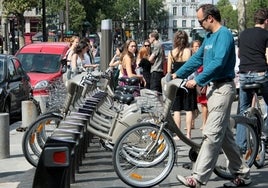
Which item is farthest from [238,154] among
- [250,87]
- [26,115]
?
[26,115]

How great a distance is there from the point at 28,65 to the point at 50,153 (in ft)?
44.6

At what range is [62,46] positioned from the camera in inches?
723

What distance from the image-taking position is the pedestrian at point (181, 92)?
10.5 metres

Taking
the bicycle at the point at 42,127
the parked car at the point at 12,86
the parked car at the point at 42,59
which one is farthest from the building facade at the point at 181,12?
the bicycle at the point at 42,127

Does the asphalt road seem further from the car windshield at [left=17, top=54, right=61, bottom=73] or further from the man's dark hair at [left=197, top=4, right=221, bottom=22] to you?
the car windshield at [left=17, top=54, right=61, bottom=73]

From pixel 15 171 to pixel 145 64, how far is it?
6376 millimetres

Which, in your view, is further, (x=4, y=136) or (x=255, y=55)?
(x=4, y=136)

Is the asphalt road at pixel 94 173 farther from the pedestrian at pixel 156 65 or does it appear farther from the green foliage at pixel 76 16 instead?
the green foliage at pixel 76 16

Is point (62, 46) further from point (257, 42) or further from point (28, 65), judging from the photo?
point (257, 42)

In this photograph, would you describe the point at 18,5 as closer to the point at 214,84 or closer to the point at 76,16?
the point at 76,16

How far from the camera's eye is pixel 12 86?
1421cm

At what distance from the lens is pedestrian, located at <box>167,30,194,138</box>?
10.5 metres

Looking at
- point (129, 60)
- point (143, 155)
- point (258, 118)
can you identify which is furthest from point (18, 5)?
point (143, 155)

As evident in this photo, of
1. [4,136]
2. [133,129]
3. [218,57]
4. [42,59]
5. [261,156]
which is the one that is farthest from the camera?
[42,59]
